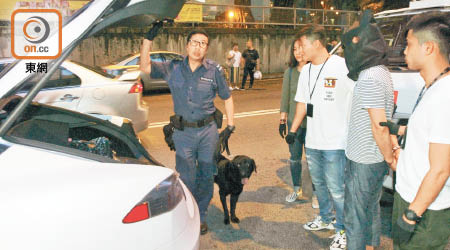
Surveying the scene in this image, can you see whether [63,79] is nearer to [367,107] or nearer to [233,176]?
[233,176]

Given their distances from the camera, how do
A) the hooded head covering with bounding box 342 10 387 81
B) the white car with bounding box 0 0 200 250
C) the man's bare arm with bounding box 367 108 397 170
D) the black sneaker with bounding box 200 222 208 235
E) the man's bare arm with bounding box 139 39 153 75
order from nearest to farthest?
the white car with bounding box 0 0 200 250
the man's bare arm with bounding box 367 108 397 170
the hooded head covering with bounding box 342 10 387 81
the man's bare arm with bounding box 139 39 153 75
the black sneaker with bounding box 200 222 208 235

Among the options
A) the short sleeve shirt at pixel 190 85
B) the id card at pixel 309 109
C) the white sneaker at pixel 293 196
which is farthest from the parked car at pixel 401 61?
the short sleeve shirt at pixel 190 85

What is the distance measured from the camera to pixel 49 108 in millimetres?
2934

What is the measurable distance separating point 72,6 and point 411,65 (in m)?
15.3

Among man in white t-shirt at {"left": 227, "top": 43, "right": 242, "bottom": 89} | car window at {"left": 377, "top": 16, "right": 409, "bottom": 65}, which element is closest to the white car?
car window at {"left": 377, "top": 16, "right": 409, "bottom": 65}

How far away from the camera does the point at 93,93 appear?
5.75m

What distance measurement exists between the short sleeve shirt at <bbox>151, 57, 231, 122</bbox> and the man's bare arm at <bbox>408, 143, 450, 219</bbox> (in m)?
2.08

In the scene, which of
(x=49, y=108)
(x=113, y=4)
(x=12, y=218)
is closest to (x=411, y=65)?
(x=113, y=4)

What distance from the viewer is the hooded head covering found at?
8.65 feet

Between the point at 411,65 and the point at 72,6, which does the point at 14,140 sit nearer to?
the point at 411,65

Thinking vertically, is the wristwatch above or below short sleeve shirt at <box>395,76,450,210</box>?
below

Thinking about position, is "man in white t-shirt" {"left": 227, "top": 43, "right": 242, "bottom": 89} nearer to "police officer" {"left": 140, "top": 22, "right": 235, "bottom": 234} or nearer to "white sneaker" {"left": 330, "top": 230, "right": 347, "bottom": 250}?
"police officer" {"left": 140, "top": 22, "right": 235, "bottom": 234}

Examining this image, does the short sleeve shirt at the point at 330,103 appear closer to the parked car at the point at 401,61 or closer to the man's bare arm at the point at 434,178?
the parked car at the point at 401,61

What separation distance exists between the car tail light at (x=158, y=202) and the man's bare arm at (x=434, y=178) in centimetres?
120
